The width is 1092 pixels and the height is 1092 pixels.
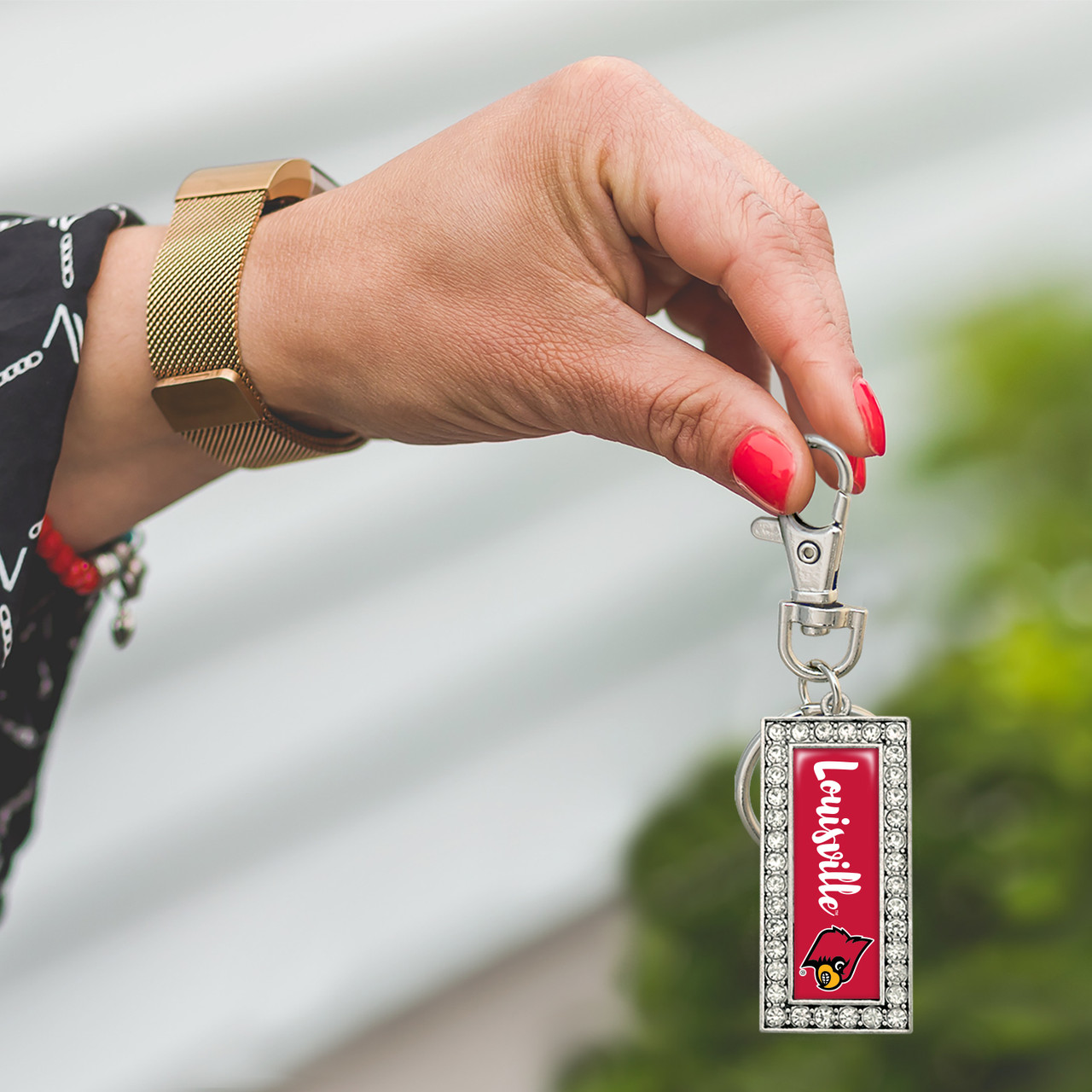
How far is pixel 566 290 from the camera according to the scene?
2.37ft

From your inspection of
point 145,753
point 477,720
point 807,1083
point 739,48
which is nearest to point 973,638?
point 807,1083

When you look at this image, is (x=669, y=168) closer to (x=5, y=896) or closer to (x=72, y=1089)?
(x=5, y=896)

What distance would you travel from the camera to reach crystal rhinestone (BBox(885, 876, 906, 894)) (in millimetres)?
734

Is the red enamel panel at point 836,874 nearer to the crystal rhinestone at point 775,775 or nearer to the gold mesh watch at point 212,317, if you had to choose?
the crystal rhinestone at point 775,775

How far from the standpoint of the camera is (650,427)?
71 cm

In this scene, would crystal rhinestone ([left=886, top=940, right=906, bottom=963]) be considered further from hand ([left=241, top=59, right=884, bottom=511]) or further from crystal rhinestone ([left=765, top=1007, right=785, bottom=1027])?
hand ([left=241, top=59, right=884, bottom=511])

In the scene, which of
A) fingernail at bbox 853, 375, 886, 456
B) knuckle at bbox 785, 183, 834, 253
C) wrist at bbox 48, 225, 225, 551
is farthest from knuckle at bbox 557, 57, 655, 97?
wrist at bbox 48, 225, 225, 551

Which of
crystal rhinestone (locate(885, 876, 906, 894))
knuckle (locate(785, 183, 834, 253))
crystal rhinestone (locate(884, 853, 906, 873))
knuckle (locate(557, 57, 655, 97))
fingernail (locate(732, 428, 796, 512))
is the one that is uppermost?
knuckle (locate(557, 57, 655, 97))

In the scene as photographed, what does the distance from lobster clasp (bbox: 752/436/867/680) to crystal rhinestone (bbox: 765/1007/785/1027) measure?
0.25m

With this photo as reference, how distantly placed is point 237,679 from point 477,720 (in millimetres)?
440

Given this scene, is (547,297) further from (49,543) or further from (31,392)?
(49,543)

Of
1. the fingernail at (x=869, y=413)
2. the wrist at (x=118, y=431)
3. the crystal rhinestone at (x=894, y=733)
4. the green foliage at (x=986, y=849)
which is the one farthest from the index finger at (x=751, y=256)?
the green foliage at (x=986, y=849)

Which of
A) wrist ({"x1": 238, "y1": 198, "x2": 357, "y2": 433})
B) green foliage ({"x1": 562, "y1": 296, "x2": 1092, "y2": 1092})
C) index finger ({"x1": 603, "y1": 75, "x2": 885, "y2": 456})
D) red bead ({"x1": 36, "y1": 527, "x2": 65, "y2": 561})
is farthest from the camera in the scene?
green foliage ({"x1": 562, "y1": 296, "x2": 1092, "y2": 1092})

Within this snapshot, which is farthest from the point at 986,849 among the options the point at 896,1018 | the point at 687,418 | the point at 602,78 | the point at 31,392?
the point at 31,392
